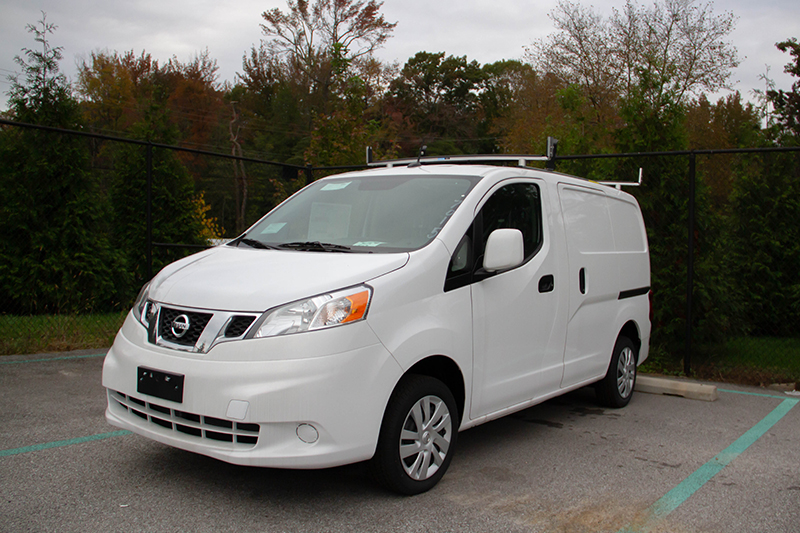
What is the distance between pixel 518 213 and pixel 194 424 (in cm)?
255

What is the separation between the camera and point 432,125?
53688 millimetres

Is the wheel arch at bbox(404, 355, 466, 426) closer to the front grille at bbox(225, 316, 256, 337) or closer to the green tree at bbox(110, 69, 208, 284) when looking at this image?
the front grille at bbox(225, 316, 256, 337)

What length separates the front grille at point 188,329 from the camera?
132 inches

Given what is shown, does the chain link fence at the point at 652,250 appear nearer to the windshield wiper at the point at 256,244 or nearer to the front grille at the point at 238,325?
the windshield wiper at the point at 256,244

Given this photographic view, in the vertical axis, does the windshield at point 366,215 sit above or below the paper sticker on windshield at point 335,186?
below

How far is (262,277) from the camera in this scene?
3.50 metres

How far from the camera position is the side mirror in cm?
390

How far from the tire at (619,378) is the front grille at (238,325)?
11.9ft

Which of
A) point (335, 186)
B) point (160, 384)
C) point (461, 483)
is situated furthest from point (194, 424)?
point (335, 186)

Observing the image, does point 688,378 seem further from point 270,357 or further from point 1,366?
point 1,366

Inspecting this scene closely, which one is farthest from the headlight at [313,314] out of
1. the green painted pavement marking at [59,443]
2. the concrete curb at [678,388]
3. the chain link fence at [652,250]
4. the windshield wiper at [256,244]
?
the chain link fence at [652,250]

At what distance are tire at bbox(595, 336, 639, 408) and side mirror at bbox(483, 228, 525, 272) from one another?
90.5 inches

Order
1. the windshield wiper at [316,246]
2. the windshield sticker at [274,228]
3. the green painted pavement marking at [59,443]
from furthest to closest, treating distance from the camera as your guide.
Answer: the windshield sticker at [274,228] → the green painted pavement marking at [59,443] → the windshield wiper at [316,246]

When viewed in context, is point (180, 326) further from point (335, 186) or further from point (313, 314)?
point (335, 186)
